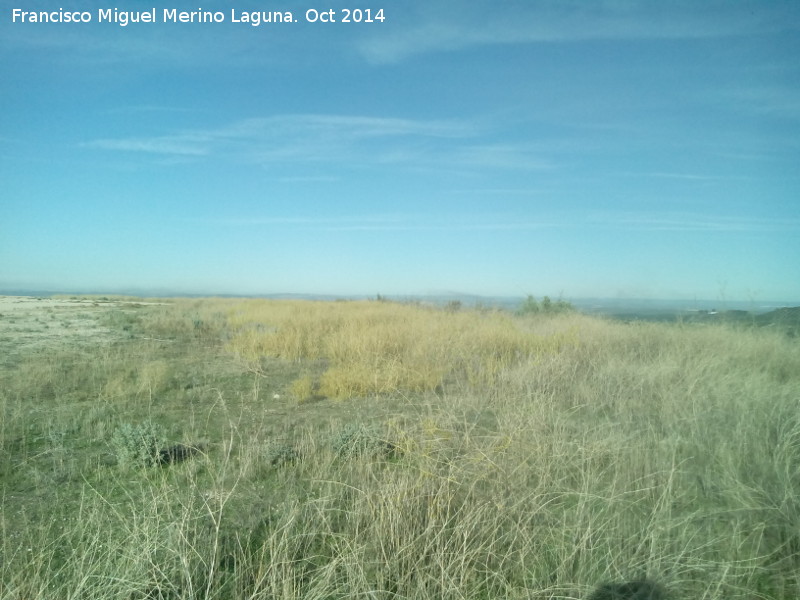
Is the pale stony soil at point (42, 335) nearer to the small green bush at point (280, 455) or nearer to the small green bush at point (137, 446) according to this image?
the small green bush at point (137, 446)

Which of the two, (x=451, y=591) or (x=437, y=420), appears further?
(x=437, y=420)

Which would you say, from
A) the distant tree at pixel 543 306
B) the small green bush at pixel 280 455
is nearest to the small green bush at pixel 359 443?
the small green bush at pixel 280 455

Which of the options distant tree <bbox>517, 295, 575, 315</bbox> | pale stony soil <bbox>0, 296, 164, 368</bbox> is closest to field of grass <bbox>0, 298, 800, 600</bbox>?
pale stony soil <bbox>0, 296, 164, 368</bbox>

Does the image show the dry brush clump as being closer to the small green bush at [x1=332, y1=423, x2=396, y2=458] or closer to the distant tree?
the small green bush at [x1=332, y1=423, x2=396, y2=458]

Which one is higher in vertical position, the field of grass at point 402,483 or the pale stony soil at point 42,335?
the pale stony soil at point 42,335

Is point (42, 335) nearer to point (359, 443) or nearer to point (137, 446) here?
point (137, 446)

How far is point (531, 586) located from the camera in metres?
2.99

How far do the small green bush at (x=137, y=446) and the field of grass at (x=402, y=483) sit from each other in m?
0.04

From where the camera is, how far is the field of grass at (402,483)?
9.78ft

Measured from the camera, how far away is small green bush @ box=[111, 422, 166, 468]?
189 inches

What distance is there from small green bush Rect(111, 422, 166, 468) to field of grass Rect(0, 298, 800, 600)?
0.12ft

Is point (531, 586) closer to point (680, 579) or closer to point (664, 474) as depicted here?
point (680, 579)

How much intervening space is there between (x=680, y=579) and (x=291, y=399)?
606 centimetres

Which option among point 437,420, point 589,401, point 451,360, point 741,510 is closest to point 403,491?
point 437,420
